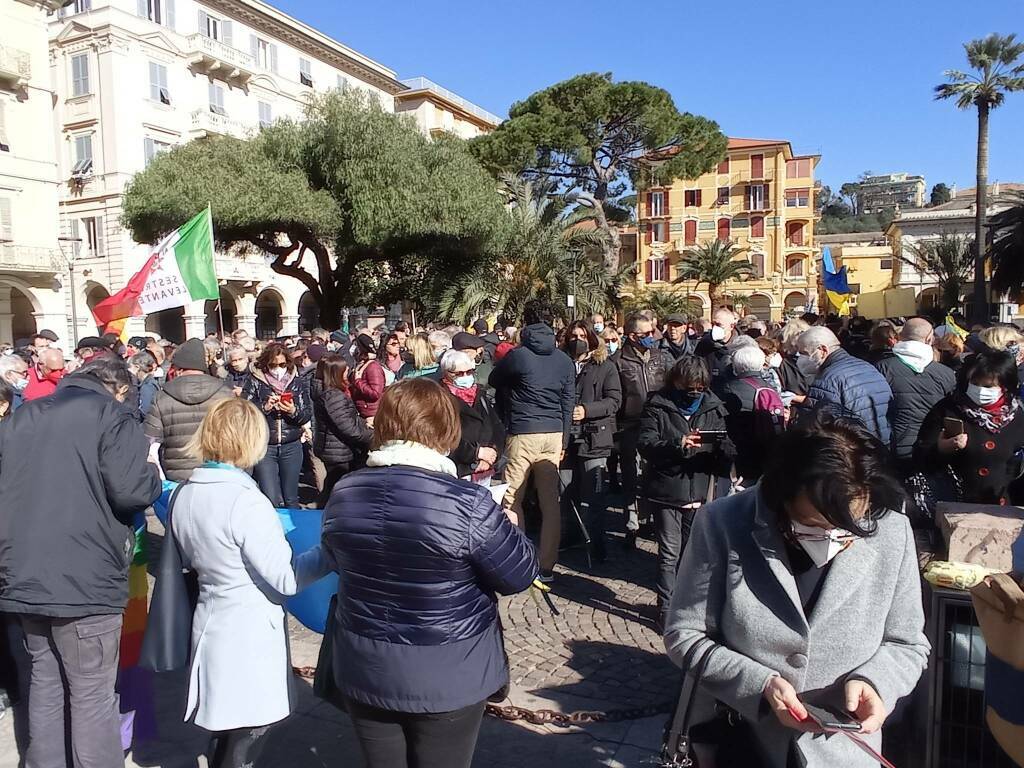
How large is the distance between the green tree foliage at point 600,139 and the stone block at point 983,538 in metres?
31.7

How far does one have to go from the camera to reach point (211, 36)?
3947 centimetres

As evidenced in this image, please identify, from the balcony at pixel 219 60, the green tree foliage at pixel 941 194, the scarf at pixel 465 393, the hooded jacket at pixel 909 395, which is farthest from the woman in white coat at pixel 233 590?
the green tree foliage at pixel 941 194

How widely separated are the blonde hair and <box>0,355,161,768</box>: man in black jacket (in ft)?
1.25

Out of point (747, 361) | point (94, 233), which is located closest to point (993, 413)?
point (747, 361)

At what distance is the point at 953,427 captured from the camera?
418 cm

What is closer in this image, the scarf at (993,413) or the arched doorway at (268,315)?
the scarf at (993,413)

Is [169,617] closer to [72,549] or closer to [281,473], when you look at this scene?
[72,549]

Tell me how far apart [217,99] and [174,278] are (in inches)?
1404

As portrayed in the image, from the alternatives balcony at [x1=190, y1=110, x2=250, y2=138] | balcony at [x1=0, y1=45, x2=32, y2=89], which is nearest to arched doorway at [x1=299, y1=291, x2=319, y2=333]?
balcony at [x1=190, y1=110, x2=250, y2=138]

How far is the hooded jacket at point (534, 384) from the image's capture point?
572cm

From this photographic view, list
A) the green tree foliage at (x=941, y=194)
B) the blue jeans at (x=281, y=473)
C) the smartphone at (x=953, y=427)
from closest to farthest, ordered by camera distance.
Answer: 1. the smartphone at (x=953, y=427)
2. the blue jeans at (x=281, y=473)
3. the green tree foliage at (x=941, y=194)

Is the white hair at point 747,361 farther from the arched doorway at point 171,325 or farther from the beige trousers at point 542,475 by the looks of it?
the arched doorway at point 171,325

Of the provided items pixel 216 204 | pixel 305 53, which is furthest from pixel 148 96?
pixel 216 204

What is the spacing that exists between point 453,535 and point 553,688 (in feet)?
7.52
